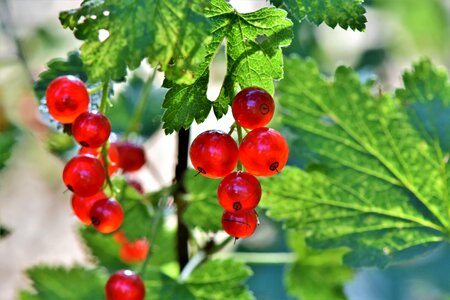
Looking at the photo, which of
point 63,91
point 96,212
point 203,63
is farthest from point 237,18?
point 96,212

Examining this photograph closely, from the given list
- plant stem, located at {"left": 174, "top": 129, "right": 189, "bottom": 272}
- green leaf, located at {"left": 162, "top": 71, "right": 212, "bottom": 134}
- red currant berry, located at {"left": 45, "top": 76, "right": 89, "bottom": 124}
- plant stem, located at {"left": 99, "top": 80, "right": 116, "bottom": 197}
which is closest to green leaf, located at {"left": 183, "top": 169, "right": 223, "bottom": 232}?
plant stem, located at {"left": 174, "top": 129, "right": 189, "bottom": 272}

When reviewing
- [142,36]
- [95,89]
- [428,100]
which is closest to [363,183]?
[428,100]

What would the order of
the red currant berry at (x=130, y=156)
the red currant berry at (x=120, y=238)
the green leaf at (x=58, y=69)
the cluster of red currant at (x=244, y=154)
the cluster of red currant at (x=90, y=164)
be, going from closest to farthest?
the cluster of red currant at (x=244, y=154)
the cluster of red currant at (x=90, y=164)
the green leaf at (x=58, y=69)
the red currant berry at (x=130, y=156)
the red currant berry at (x=120, y=238)

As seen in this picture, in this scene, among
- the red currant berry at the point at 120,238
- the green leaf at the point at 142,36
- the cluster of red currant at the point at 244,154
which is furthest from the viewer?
the red currant berry at the point at 120,238

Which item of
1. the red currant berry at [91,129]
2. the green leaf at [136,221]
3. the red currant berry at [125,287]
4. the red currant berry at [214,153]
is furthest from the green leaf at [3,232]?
the red currant berry at [214,153]

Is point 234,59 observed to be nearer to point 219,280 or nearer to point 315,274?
point 219,280

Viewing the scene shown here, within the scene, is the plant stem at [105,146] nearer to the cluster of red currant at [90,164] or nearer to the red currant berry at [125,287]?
the cluster of red currant at [90,164]

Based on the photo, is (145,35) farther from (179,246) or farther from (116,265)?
(116,265)
